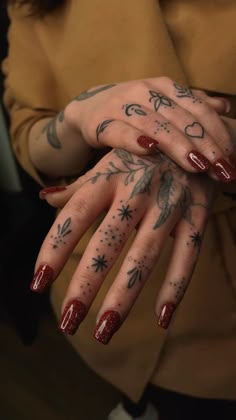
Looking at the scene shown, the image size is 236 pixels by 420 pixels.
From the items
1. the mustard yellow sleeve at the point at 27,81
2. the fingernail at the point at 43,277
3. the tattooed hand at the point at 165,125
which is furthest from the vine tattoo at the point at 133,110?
the mustard yellow sleeve at the point at 27,81

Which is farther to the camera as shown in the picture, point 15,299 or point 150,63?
point 15,299

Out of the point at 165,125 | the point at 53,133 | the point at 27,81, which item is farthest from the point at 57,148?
the point at 165,125

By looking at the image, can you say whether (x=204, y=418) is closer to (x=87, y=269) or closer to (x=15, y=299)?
(x=15, y=299)

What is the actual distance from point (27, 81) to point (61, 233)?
0.46 metres

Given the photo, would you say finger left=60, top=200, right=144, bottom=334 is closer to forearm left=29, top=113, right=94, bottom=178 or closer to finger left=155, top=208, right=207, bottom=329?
finger left=155, top=208, right=207, bottom=329

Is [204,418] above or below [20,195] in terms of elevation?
below

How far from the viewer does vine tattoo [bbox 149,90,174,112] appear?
1.67ft

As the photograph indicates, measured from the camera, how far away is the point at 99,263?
1.37 ft

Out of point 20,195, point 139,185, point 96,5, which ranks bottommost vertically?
point 20,195

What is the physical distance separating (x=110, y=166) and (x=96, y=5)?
0.35 meters

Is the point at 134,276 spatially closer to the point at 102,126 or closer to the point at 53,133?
the point at 102,126

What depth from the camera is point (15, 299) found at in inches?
47.9

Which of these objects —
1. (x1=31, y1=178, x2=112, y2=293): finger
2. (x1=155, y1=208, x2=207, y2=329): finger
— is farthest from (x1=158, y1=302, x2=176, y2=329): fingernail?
(x1=31, y1=178, x2=112, y2=293): finger

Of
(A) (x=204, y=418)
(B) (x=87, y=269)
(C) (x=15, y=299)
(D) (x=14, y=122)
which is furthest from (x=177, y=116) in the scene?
(C) (x=15, y=299)
